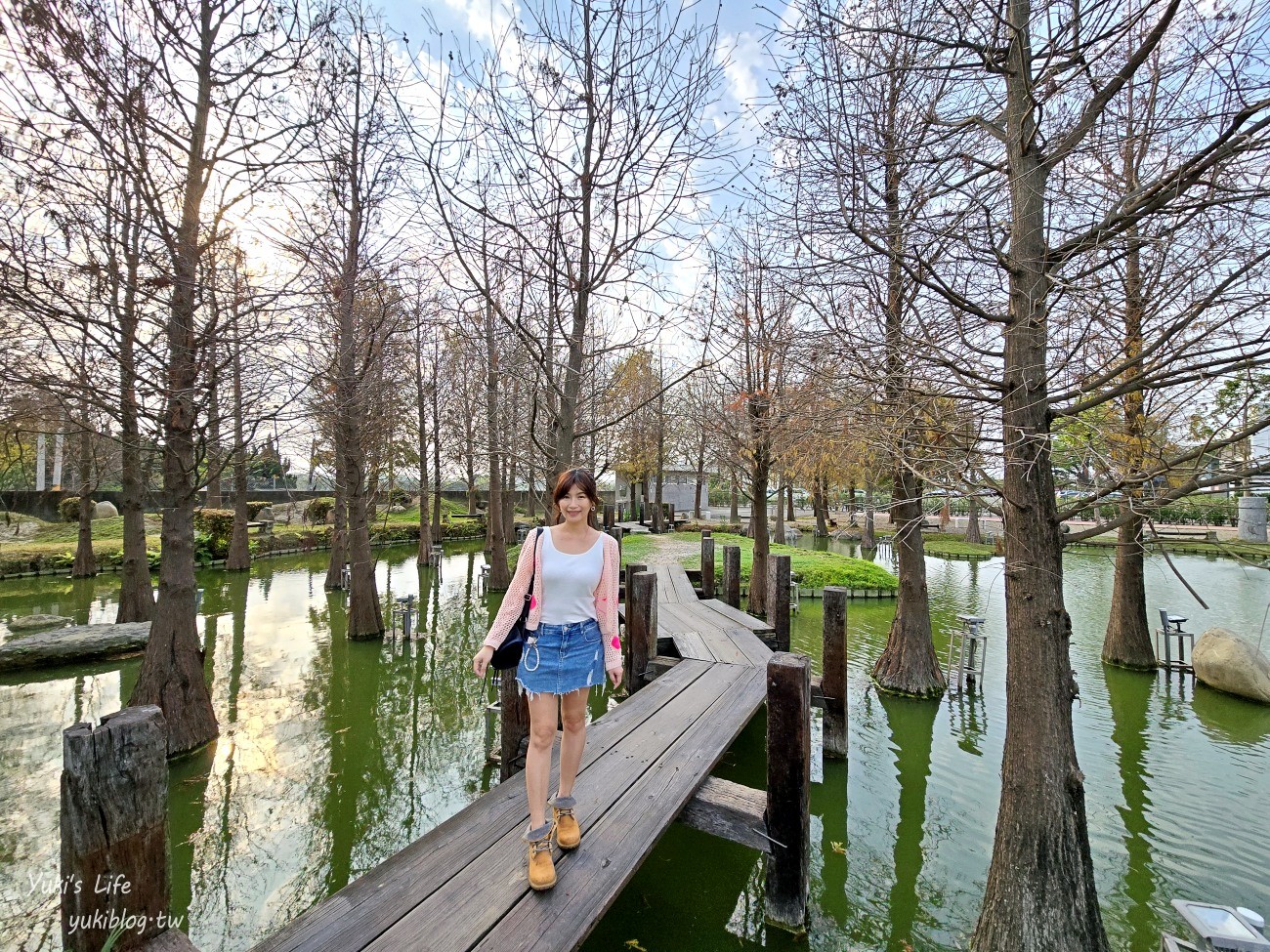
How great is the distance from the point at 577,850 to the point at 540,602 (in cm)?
129

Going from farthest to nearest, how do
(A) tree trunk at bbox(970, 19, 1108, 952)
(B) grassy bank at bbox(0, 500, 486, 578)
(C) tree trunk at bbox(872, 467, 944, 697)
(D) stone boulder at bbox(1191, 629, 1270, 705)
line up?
(B) grassy bank at bbox(0, 500, 486, 578), (C) tree trunk at bbox(872, 467, 944, 697), (D) stone boulder at bbox(1191, 629, 1270, 705), (A) tree trunk at bbox(970, 19, 1108, 952)

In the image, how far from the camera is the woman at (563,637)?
102 inches

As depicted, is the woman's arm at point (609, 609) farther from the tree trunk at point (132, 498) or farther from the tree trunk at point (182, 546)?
the tree trunk at point (132, 498)

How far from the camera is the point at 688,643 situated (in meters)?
6.73

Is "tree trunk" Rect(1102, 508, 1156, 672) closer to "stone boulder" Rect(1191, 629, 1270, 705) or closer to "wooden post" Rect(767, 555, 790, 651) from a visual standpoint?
"stone boulder" Rect(1191, 629, 1270, 705)

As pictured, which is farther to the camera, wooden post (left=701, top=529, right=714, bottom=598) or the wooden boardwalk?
wooden post (left=701, top=529, right=714, bottom=598)

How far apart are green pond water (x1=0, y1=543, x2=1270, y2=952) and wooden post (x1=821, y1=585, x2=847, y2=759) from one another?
9.5 inches

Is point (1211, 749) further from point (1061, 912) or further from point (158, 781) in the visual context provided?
point (158, 781)

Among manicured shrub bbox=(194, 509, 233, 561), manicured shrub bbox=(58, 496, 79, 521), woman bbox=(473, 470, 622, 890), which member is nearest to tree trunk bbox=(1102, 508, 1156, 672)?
woman bbox=(473, 470, 622, 890)

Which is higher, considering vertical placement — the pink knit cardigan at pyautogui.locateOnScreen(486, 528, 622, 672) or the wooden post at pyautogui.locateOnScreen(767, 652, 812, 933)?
the pink knit cardigan at pyautogui.locateOnScreen(486, 528, 622, 672)

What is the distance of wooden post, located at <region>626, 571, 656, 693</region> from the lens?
20.0ft

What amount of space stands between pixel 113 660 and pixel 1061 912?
38.9 feet

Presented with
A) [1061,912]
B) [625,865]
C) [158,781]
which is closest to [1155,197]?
[1061,912]

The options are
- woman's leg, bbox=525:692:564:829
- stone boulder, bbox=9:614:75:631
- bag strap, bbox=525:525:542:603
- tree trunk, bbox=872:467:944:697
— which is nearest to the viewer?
woman's leg, bbox=525:692:564:829
